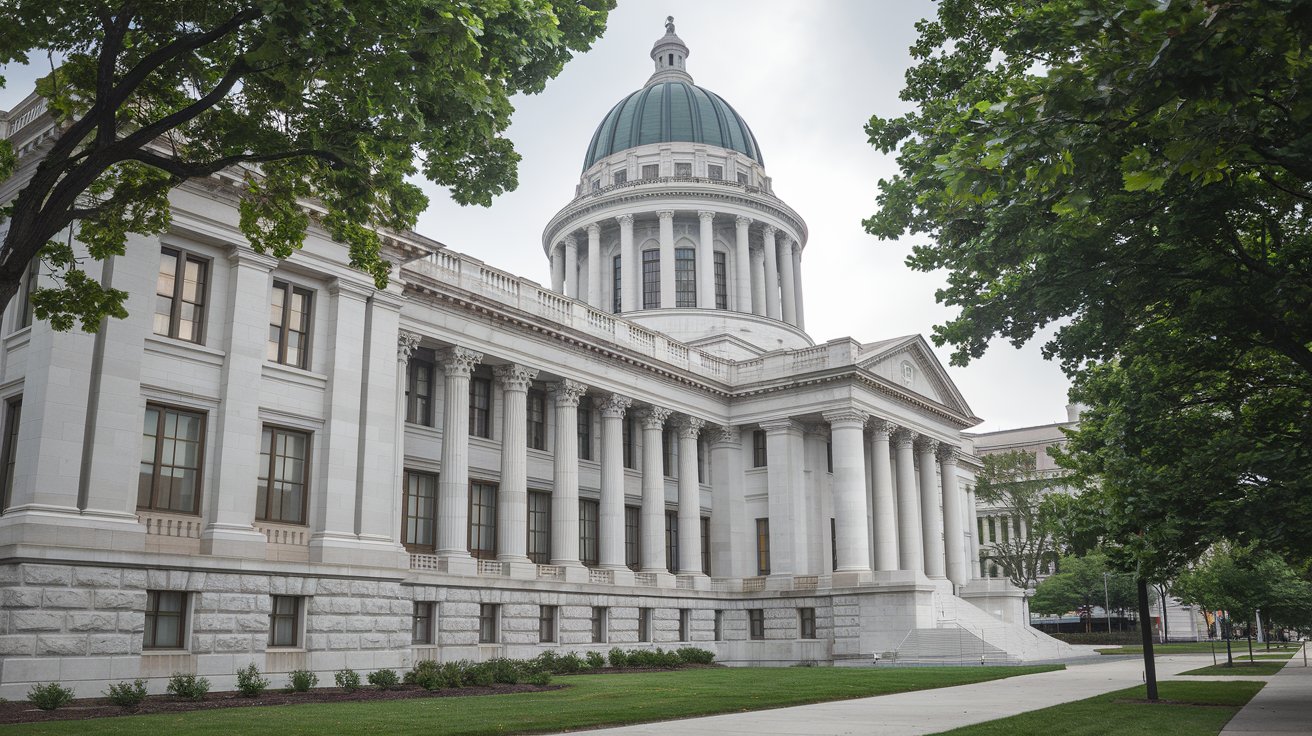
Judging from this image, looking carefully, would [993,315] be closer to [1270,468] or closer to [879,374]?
[1270,468]

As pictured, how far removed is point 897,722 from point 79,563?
17.8 metres

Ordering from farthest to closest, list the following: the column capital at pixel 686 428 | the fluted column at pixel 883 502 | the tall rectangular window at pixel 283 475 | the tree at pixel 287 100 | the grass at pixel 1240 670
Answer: the fluted column at pixel 883 502 < the column capital at pixel 686 428 < the grass at pixel 1240 670 < the tall rectangular window at pixel 283 475 < the tree at pixel 287 100

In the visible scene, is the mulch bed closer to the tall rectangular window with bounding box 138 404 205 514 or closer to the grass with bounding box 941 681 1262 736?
the tall rectangular window with bounding box 138 404 205 514

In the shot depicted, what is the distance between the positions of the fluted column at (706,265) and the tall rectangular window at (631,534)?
19846 millimetres

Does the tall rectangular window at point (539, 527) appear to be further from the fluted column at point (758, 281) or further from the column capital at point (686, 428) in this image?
the fluted column at point (758, 281)

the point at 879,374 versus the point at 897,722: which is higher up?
the point at 879,374

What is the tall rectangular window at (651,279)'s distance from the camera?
6562 cm

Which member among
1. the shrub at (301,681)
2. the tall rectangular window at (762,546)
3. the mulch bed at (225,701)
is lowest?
the mulch bed at (225,701)

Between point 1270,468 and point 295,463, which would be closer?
point 1270,468

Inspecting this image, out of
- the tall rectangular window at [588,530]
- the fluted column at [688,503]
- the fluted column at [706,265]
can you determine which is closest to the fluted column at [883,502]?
the fluted column at [688,503]

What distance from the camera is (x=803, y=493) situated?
165 ft

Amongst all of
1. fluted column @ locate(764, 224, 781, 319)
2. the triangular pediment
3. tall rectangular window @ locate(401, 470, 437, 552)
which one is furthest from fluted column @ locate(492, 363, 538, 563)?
fluted column @ locate(764, 224, 781, 319)

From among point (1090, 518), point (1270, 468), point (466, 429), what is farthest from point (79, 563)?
point (1270, 468)

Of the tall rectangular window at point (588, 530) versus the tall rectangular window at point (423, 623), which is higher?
the tall rectangular window at point (588, 530)
